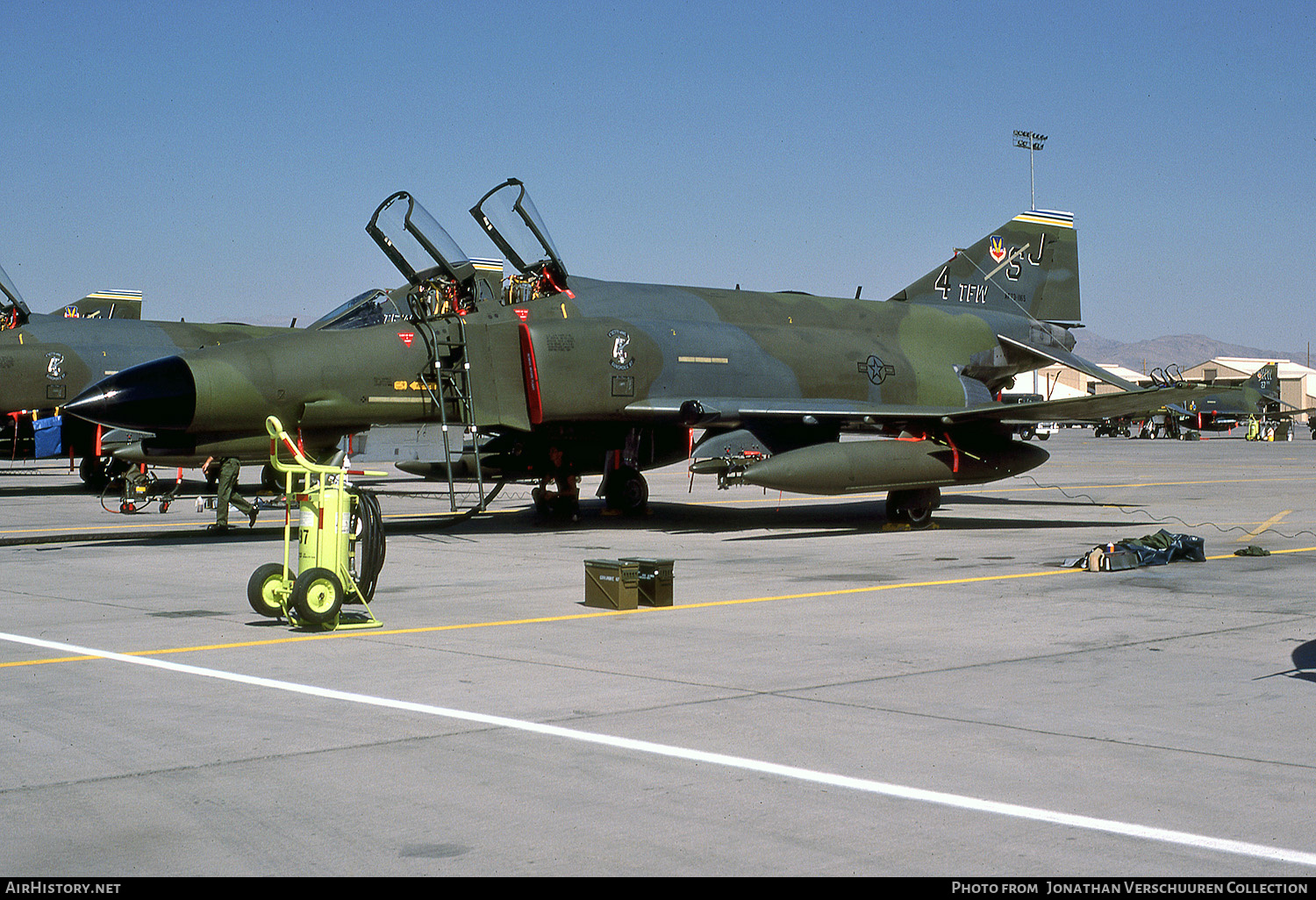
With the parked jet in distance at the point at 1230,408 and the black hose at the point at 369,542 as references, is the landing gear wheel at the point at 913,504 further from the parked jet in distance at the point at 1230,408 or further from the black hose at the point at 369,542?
the parked jet in distance at the point at 1230,408

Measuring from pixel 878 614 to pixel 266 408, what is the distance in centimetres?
783

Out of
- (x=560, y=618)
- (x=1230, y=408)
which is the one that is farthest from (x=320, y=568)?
(x=1230, y=408)

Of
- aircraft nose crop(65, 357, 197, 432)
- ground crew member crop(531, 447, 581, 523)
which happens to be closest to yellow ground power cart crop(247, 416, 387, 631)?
aircraft nose crop(65, 357, 197, 432)

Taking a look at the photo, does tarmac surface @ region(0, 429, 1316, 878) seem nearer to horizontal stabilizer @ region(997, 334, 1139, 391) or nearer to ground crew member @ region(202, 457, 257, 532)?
ground crew member @ region(202, 457, 257, 532)

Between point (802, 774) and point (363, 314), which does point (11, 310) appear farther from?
point (802, 774)

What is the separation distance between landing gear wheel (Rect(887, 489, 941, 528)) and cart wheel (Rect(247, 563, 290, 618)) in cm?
1038

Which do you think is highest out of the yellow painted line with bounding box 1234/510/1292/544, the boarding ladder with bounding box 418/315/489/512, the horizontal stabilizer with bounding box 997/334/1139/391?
the horizontal stabilizer with bounding box 997/334/1139/391

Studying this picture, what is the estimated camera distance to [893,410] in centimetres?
1734

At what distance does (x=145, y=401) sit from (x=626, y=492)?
7525mm

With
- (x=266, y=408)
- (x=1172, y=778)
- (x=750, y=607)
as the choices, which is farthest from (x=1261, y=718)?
(x=266, y=408)

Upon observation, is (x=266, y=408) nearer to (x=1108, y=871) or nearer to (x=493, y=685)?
(x=493, y=685)

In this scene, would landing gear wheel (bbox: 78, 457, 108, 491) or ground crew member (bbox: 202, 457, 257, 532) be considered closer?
ground crew member (bbox: 202, 457, 257, 532)

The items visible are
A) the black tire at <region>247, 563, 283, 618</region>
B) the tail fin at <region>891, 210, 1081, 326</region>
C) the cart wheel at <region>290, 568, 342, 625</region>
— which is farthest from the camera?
the tail fin at <region>891, 210, 1081, 326</region>

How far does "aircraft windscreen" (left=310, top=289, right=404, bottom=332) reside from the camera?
15.8m
